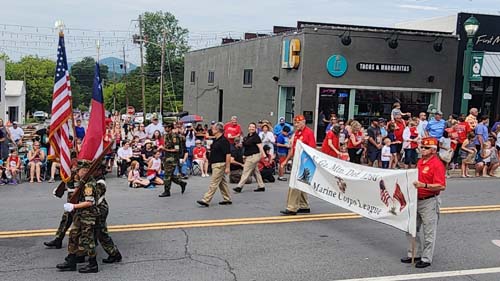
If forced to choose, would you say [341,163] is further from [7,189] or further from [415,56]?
[415,56]

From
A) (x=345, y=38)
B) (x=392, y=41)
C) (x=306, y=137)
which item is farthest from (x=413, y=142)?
(x=392, y=41)

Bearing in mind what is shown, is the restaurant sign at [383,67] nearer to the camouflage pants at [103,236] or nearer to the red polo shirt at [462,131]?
the red polo shirt at [462,131]

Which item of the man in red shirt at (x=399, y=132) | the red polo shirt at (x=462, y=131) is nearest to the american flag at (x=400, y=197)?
the man in red shirt at (x=399, y=132)

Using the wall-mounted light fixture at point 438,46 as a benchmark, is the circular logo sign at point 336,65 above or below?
below

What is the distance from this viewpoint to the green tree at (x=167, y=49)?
3460 inches

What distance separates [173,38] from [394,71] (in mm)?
80264

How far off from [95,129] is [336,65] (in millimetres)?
15799

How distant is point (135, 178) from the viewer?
14.4 meters

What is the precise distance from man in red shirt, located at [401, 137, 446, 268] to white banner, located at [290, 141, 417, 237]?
0.13 m

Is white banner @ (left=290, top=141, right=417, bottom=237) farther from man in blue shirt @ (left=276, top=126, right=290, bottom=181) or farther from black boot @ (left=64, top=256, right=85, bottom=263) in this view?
man in blue shirt @ (left=276, top=126, right=290, bottom=181)

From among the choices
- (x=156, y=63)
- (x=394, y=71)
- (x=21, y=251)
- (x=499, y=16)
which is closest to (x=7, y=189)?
(x=21, y=251)

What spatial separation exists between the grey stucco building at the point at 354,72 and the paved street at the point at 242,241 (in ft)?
Result: 35.5

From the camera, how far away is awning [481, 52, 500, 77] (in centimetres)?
2391

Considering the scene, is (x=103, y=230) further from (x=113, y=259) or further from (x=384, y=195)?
(x=384, y=195)
